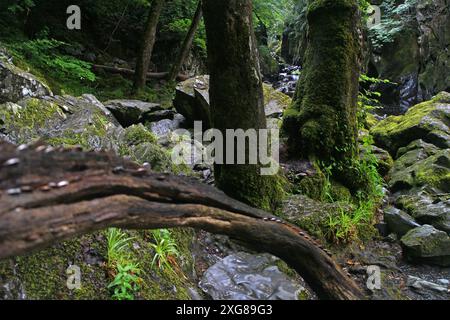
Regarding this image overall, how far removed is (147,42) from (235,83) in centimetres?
826

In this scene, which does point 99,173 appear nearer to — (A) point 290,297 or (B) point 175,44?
(A) point 290,297

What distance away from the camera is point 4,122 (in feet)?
14.1

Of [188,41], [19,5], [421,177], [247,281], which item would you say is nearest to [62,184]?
[247,281]

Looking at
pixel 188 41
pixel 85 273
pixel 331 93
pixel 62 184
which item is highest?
pixel 188 41

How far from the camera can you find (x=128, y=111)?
9.44 metres

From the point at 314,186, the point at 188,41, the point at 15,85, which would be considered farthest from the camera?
the point at 188,41

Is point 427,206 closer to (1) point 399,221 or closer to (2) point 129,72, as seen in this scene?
(1) point 399,221

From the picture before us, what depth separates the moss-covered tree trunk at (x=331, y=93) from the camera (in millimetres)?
5742

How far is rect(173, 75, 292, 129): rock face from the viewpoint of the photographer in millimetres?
8977

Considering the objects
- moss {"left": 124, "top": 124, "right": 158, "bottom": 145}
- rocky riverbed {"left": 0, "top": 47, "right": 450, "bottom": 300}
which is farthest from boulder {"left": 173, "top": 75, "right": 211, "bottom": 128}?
moss {"left": 124, "top": 124, "right": 158, "bottom": 145}

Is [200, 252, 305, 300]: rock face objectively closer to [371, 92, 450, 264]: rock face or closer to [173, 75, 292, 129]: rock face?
[371, 92, 450, 264]: rock face

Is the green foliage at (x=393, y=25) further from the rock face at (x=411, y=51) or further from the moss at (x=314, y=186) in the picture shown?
the moss at (x=314, y=186)

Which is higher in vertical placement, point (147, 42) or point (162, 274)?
point (147, 42)

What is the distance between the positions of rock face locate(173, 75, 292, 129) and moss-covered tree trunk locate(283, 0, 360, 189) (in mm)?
2775
